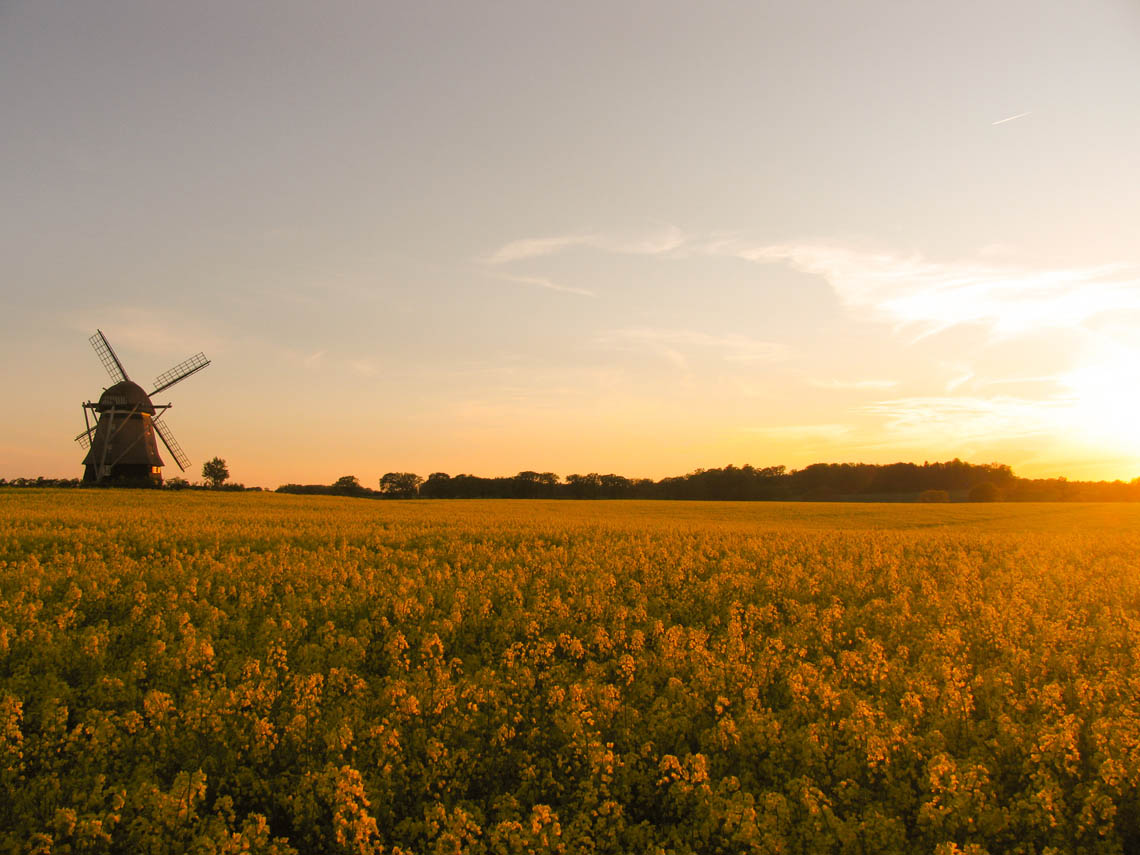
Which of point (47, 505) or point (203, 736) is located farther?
point (47, 505)

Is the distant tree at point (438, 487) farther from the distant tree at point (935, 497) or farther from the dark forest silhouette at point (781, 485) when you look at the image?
the distant tree at point (935, 497)

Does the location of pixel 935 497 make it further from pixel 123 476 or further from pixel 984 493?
pixel 123 476

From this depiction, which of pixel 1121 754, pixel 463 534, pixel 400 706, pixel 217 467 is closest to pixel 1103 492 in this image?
pixel 463 534

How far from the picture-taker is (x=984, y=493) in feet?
235

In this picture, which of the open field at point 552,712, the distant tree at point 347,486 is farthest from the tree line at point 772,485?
the open field at point 552,712

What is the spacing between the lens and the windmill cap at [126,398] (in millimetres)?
55531

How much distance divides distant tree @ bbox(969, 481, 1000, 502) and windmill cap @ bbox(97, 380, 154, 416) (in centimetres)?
7587

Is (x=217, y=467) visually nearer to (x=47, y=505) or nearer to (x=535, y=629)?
(x=47, y=505)

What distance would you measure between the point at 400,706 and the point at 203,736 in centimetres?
217

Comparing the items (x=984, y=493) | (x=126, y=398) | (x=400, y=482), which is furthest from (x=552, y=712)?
(x=400, y=482)

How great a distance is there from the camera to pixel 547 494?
82.3 meters

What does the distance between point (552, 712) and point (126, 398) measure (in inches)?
2301

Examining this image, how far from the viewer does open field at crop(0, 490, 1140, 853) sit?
6578 millimetres

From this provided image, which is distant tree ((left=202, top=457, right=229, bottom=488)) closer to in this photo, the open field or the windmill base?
the windmill base
